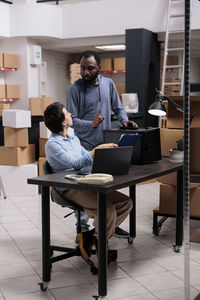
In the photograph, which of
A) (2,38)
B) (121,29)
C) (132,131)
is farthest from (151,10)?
(132,131)

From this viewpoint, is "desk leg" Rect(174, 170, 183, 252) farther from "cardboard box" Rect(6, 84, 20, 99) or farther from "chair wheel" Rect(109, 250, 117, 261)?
"cardboard box" Rect(6, 84, 20, 99)

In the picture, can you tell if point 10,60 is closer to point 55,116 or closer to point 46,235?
point 55,116

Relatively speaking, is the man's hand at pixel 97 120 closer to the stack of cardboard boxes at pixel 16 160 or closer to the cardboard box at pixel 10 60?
the stack of cardboard boxes at pixel 16 160

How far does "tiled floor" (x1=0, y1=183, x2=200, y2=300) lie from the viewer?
2789 mm

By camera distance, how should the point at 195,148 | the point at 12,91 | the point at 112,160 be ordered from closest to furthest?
the point at 112,160 < the point at 195,148 < the point at 12,91

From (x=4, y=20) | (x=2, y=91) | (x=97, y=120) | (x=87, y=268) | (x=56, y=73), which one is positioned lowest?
(x=87, y=268)

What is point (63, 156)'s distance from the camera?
3020mm

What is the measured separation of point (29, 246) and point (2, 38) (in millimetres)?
6825

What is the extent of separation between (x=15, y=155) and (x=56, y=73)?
6051mm

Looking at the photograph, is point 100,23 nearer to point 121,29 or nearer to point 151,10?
point 121,29

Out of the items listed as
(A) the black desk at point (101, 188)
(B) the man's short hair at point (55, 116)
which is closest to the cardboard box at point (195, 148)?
(A) the black desk at point (101, 188)

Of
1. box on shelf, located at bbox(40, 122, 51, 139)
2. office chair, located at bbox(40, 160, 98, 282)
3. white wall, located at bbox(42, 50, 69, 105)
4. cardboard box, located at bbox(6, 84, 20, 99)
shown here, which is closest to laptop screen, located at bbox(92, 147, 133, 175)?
office chair, located at bbox(40, 160, 98, 282)

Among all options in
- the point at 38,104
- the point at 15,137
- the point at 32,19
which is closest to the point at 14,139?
the point at 15,137

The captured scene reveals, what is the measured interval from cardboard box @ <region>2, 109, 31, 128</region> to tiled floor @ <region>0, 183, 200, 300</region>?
147cm
